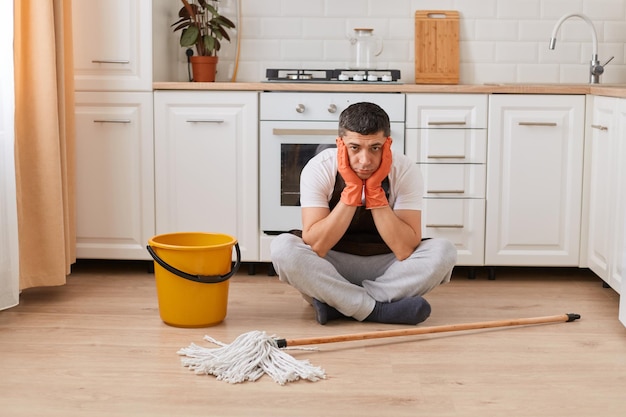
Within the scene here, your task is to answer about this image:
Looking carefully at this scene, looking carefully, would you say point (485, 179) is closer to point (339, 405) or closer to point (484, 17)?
point (484, 17)

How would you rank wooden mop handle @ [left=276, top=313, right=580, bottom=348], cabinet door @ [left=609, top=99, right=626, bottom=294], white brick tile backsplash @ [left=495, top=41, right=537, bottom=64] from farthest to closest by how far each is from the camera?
1. white brick tile backsplash @ [left=495, top=41, right=537, bottom=64]
2. cabinet door @ [left=609, top=99, right=626, bottom=294]
3. wooden mop handle @ [left=276, top=313, right=580, bottom=348]

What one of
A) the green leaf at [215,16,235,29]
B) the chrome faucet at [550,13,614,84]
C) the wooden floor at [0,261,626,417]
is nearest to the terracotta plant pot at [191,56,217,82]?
the green leaf at [215,16,235,29]

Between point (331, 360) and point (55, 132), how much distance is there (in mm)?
1533

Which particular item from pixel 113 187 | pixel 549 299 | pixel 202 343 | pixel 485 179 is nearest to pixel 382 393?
pixel 202 343

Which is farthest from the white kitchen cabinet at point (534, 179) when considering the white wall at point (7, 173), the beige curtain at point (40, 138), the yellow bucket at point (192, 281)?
the white wall at point (7, 173)

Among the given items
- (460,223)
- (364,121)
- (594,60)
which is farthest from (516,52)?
(364,121)

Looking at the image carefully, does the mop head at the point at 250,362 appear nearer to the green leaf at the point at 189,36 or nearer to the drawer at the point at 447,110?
the drawer at the point at 447,110

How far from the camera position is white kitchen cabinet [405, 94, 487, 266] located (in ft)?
13.3

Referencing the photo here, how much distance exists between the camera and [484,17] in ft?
15.0

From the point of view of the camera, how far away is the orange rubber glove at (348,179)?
321 centimetres

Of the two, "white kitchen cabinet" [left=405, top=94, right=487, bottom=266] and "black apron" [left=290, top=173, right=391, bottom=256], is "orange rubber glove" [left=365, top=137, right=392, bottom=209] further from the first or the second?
"white kitchen cabinet" [left=405, top=94, right=487, bottom=266]

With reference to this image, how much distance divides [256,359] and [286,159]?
152cm

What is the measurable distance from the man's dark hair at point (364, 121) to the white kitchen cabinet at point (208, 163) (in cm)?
97

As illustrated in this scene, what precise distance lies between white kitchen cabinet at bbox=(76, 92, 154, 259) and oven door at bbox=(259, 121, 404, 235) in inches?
19.7
